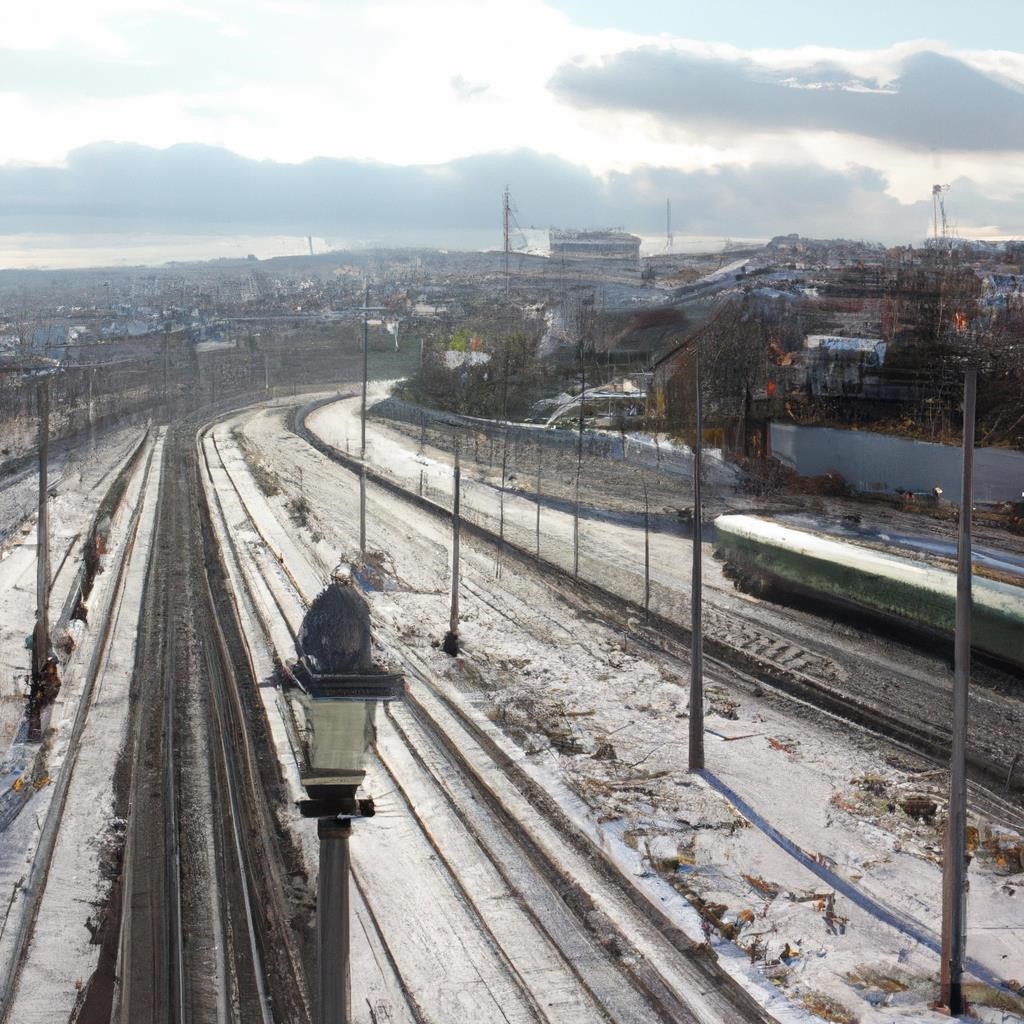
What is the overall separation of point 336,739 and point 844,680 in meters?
22.0

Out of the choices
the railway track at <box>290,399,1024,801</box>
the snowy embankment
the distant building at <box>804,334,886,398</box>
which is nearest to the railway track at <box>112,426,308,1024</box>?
the snowy embankment

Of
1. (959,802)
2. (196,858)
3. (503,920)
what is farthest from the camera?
(196,858)

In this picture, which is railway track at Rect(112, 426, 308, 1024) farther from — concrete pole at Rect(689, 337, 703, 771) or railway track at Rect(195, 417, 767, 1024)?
concrete pole at Rect(689, 337, 703, 771)

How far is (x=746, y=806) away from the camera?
18484 mm

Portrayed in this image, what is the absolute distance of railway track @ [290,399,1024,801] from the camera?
71.2 feet

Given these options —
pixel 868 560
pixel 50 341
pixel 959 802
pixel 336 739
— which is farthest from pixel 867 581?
pixel 50 341

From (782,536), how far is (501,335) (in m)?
66.9

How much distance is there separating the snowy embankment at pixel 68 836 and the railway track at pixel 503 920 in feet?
10.8

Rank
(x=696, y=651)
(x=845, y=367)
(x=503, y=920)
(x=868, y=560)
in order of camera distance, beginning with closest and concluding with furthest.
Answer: (x=503, y=920) < (x=696, y=651) < (x=868, y=560) < (x=845, y=367)

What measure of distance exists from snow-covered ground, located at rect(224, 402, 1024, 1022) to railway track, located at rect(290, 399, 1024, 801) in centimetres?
75

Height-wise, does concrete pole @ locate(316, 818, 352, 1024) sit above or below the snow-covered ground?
above

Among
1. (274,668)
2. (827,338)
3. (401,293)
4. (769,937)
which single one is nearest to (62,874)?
(769,937)

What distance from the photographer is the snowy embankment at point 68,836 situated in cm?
1329

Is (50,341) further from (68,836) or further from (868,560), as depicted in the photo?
(68,836)
